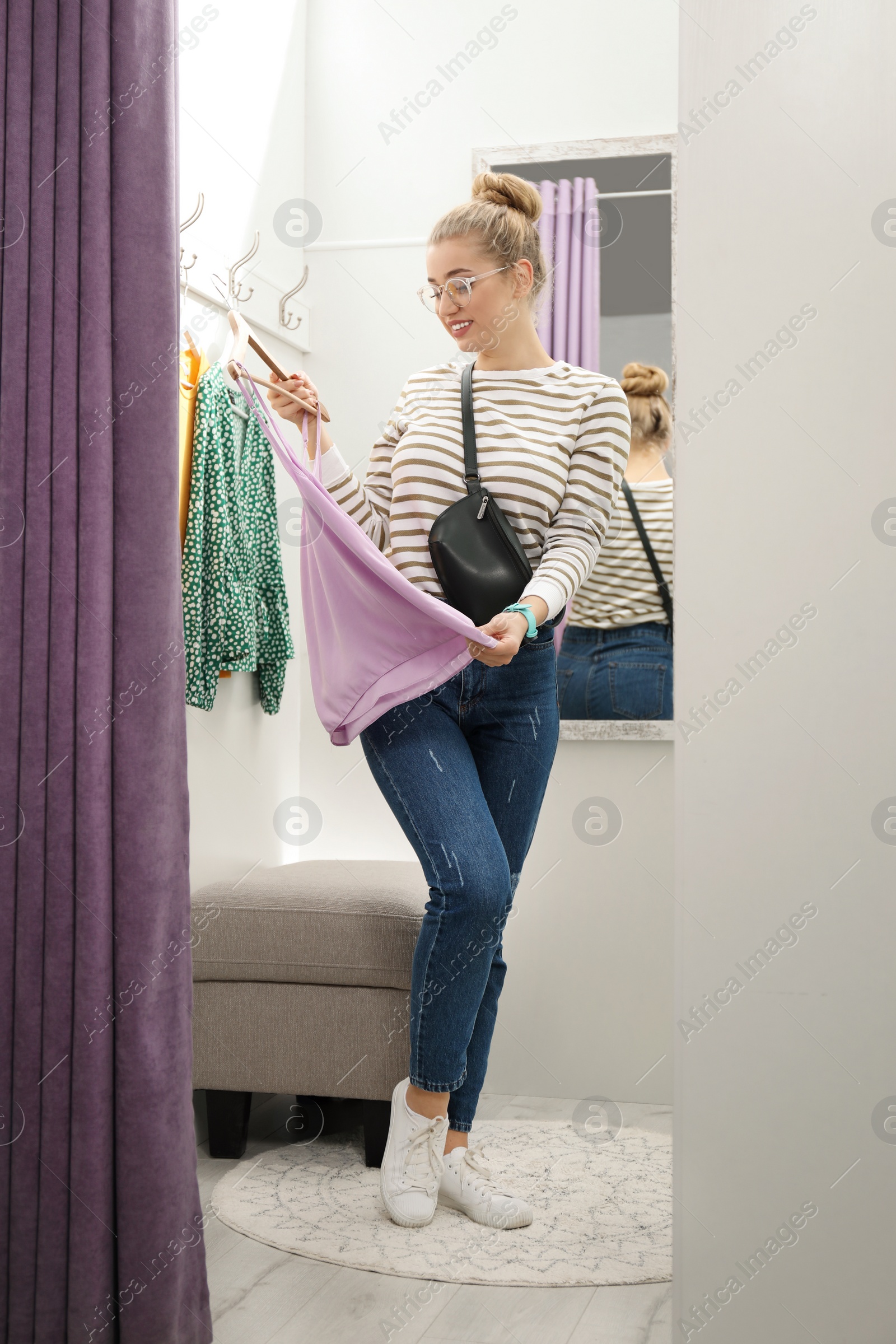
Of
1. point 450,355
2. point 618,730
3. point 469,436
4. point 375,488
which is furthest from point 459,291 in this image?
point 618,730

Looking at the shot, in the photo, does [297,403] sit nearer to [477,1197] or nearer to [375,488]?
[375,488]

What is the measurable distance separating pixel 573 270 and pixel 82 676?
5.95 feet

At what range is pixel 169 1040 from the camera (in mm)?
1340

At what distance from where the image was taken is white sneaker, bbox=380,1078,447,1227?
177 cm

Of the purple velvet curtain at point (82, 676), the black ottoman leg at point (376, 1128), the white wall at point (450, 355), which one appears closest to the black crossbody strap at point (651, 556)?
the white wall at point (450, 355)

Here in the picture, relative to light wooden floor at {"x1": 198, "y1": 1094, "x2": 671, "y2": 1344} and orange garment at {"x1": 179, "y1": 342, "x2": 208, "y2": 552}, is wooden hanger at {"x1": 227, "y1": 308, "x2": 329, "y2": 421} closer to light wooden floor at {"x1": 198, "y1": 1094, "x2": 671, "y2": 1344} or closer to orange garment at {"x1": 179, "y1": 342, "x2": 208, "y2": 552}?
orange garment at {"x1": 179, "y1": 342, "x2": 208, "y2": 552}

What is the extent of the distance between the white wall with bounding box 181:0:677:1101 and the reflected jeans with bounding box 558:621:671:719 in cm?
8

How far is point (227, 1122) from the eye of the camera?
2131 millimetres

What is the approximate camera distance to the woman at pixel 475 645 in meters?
1.72

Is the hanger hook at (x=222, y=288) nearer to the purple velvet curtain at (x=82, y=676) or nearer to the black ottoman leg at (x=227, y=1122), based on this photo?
the purple velvet curtain at (x=82, y=676)

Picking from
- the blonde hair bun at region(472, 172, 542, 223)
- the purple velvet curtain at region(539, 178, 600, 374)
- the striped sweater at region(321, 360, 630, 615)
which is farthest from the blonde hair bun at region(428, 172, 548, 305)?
A: the purple velvet curtain at region(539, 178, 600, 374)

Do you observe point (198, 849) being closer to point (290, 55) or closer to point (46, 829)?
point (46, 829)

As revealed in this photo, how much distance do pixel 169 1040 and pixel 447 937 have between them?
1.65 ft

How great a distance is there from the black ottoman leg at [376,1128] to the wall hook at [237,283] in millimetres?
1619
